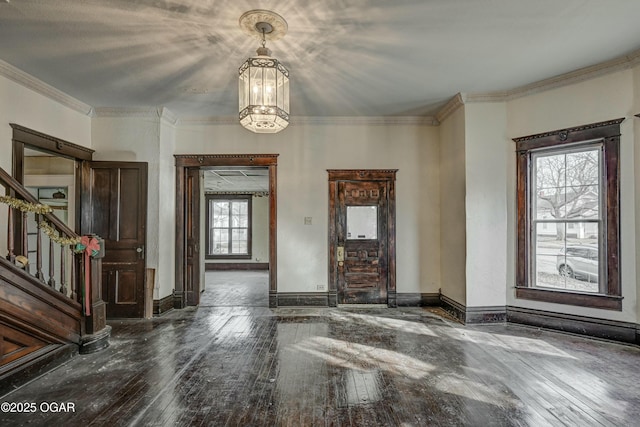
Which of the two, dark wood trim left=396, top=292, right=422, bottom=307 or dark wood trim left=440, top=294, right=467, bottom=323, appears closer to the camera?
dark wood trim left=440, top=294, right=467, bottom=323

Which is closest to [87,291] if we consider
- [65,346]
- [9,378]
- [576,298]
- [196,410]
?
[65,346]

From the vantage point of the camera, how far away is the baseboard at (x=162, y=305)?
191 inches

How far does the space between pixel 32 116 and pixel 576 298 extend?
23.1 feet

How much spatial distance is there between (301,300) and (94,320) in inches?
111

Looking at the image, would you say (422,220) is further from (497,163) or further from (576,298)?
(576,298)

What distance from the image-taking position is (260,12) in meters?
2.67

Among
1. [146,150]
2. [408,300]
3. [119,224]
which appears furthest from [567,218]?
[119,224]

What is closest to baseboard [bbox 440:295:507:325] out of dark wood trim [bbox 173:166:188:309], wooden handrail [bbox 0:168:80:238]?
dark wood trim [bbox 173:166:188:309]

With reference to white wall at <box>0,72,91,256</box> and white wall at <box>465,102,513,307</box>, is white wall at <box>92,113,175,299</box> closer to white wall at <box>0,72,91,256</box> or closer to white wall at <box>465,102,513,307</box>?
white wall at <box>0,72,91,256</box>

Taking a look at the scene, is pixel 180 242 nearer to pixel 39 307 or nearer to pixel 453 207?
pixel 39 307

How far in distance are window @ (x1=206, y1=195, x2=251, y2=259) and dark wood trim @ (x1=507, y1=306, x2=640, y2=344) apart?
803cm

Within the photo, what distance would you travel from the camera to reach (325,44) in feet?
10.5

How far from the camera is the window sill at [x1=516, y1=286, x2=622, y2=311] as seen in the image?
145 inches

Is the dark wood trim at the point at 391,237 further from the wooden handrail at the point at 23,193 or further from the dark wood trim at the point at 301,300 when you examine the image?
the wooden handrail at the point at 23,193
